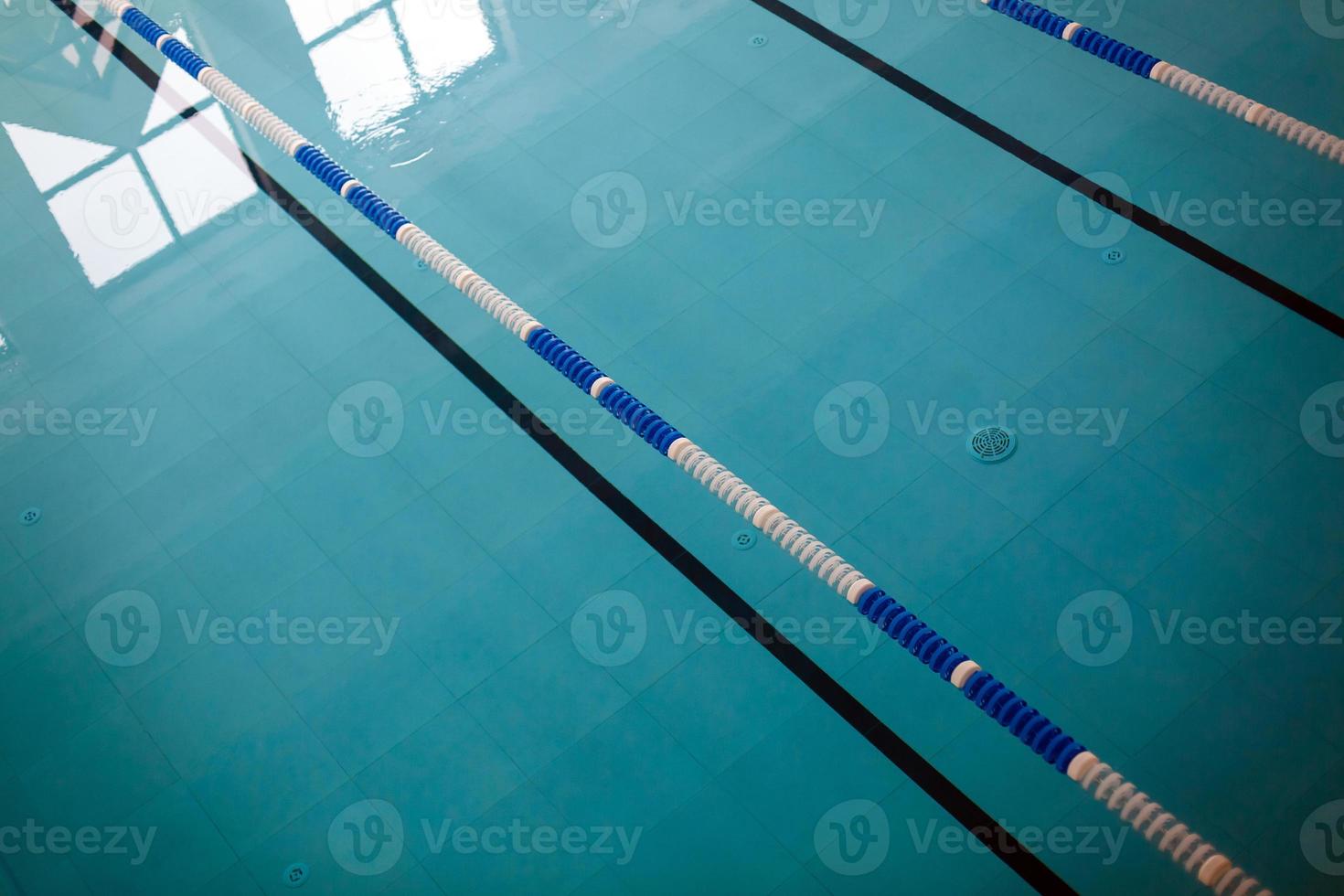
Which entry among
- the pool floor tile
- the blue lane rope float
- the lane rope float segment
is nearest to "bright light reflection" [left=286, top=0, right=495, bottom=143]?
the blue lane rope float

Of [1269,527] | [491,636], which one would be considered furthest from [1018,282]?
[491,636]

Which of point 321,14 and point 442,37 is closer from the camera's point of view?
point 442,37

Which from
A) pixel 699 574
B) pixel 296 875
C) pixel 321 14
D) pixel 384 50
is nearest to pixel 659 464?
pixel 699 574

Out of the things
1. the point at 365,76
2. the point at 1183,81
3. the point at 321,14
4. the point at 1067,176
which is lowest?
the point at 1067,176

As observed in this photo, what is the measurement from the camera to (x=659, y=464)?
18.7ft

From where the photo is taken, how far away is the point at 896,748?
15.6 feet

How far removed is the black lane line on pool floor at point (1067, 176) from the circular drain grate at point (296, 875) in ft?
16.6

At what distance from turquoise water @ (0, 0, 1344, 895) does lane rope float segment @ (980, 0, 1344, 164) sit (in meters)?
0.50

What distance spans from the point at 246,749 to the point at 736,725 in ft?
7.01

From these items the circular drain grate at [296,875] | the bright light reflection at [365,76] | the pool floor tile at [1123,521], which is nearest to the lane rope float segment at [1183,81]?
the pool floor tile at [1123,521]

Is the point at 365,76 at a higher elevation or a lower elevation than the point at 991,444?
higher

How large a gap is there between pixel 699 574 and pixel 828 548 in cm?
62

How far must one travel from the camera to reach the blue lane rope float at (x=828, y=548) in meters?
3.59

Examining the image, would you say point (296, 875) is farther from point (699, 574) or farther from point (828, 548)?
point (828, 548)
